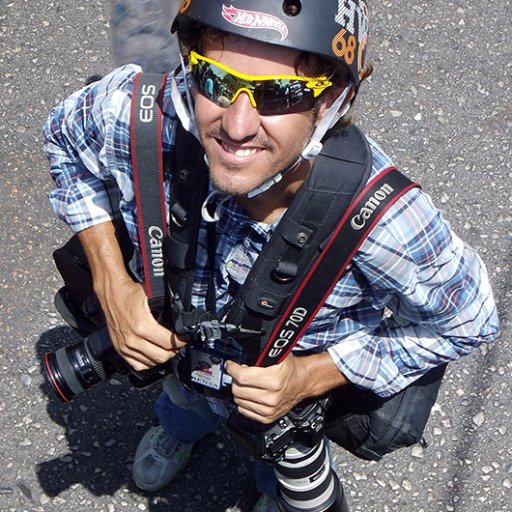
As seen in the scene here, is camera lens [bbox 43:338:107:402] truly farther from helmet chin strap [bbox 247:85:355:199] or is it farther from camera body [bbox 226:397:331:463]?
helmet chin strap [bbox 247:85:355:199]

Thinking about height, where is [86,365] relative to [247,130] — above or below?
Result: below

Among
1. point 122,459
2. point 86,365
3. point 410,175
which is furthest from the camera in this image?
point 410,175

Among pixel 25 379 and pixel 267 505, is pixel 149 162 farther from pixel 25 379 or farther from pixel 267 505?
pixel 25 379

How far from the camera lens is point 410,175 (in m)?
4.35

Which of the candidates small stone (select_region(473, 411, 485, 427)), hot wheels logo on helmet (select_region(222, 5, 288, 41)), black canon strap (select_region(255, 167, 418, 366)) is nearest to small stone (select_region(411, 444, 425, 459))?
small stone (select_region(473, 411, 485, 427))

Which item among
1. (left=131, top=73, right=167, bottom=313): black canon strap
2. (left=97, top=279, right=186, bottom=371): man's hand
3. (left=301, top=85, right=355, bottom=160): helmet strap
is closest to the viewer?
(left=301, top=85, right=355, bottom=160): helmet strap

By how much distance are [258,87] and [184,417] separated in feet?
5.48

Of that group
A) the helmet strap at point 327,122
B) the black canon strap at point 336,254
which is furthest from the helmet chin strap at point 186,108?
the black canon strap at point 336,254

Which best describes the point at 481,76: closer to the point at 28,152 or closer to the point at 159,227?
the point at 28,152

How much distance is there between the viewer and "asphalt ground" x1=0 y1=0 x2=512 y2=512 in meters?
3.59

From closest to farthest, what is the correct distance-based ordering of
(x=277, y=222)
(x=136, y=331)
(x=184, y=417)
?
(x=277, y=222), (x=136, y=331), (x=184, y=417)

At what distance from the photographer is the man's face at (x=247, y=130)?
2.10 metres

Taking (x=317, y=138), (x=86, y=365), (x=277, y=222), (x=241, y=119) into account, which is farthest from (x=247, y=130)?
(x=86, y=365)

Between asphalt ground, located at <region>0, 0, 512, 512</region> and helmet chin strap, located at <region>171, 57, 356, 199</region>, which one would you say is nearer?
helmet chin strap, located at <region>171, 57, 356, 199</region>
